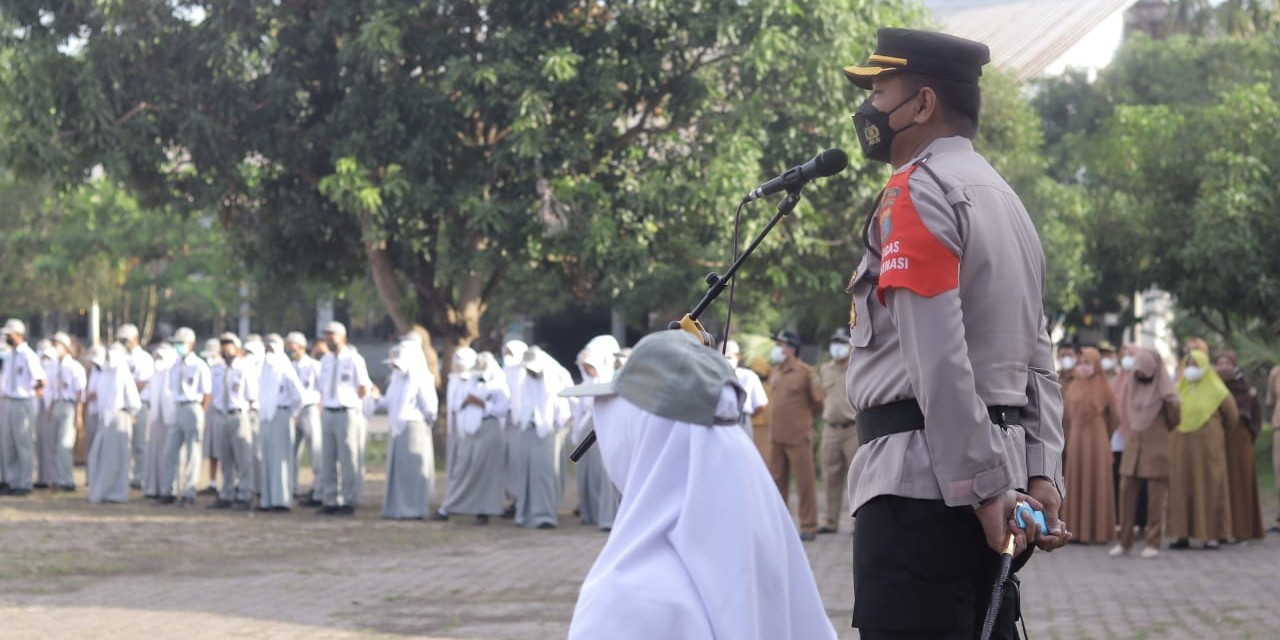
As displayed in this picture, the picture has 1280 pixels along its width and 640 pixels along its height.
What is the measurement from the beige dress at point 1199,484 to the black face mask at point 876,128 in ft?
39.1

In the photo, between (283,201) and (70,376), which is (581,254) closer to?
(283,201)

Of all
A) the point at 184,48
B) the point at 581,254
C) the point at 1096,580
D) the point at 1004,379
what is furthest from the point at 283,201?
the point at 1004,379

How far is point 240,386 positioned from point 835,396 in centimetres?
720

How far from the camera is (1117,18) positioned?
163 feet

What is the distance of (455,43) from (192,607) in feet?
37.8

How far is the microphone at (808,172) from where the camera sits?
443cm

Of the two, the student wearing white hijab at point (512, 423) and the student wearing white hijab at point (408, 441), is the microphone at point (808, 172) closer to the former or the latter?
the student wearing white hijab at point (512, 423)

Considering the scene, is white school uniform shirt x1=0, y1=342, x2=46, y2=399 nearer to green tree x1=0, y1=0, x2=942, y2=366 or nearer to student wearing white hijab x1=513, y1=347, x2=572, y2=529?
green tree x1=0, y1=0, x2=942, y2=366

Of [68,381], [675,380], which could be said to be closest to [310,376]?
[68,381]

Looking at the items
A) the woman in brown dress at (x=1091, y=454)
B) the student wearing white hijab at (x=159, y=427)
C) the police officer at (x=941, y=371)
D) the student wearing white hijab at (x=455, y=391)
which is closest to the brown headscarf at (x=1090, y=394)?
the woman in brown dress at (x=1091, y=454)

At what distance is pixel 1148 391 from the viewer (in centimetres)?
1462

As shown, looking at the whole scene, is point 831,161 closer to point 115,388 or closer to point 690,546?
point 690,546

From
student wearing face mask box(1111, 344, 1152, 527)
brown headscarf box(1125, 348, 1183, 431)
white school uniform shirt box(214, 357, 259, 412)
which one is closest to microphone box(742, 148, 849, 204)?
brown headscarf box(1125, 348, 1183, 431)

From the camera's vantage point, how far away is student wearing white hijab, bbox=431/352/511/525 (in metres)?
17.9
